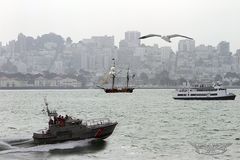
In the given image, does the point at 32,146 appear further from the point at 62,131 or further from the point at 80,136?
the point at 80,136

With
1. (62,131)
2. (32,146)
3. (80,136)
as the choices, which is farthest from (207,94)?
(32,146)

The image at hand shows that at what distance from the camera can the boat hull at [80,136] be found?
4675 centimetres

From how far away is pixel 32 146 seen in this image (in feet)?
151

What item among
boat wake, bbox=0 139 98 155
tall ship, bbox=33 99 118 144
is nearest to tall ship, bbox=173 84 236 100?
tall ship, bbox=33 99 118 144

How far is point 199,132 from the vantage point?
62.2 meters

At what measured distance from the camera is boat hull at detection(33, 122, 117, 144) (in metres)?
46.8

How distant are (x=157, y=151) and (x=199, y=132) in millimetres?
16937

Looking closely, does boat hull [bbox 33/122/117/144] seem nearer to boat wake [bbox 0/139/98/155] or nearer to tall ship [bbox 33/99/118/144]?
tall ship [bbox 33/99/118/144]

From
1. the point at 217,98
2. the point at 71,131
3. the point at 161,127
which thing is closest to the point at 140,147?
the point at 71,131

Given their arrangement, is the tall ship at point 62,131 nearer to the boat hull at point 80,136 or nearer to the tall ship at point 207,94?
the boat hull at point 80,136

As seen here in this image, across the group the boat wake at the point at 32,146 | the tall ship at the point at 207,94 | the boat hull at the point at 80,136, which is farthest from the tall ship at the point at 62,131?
the tall ship at the point at 207,94

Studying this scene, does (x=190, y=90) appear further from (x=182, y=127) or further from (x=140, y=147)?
(x=140, y=147)

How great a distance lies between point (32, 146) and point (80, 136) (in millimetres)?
4633

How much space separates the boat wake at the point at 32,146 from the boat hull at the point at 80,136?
416mm
